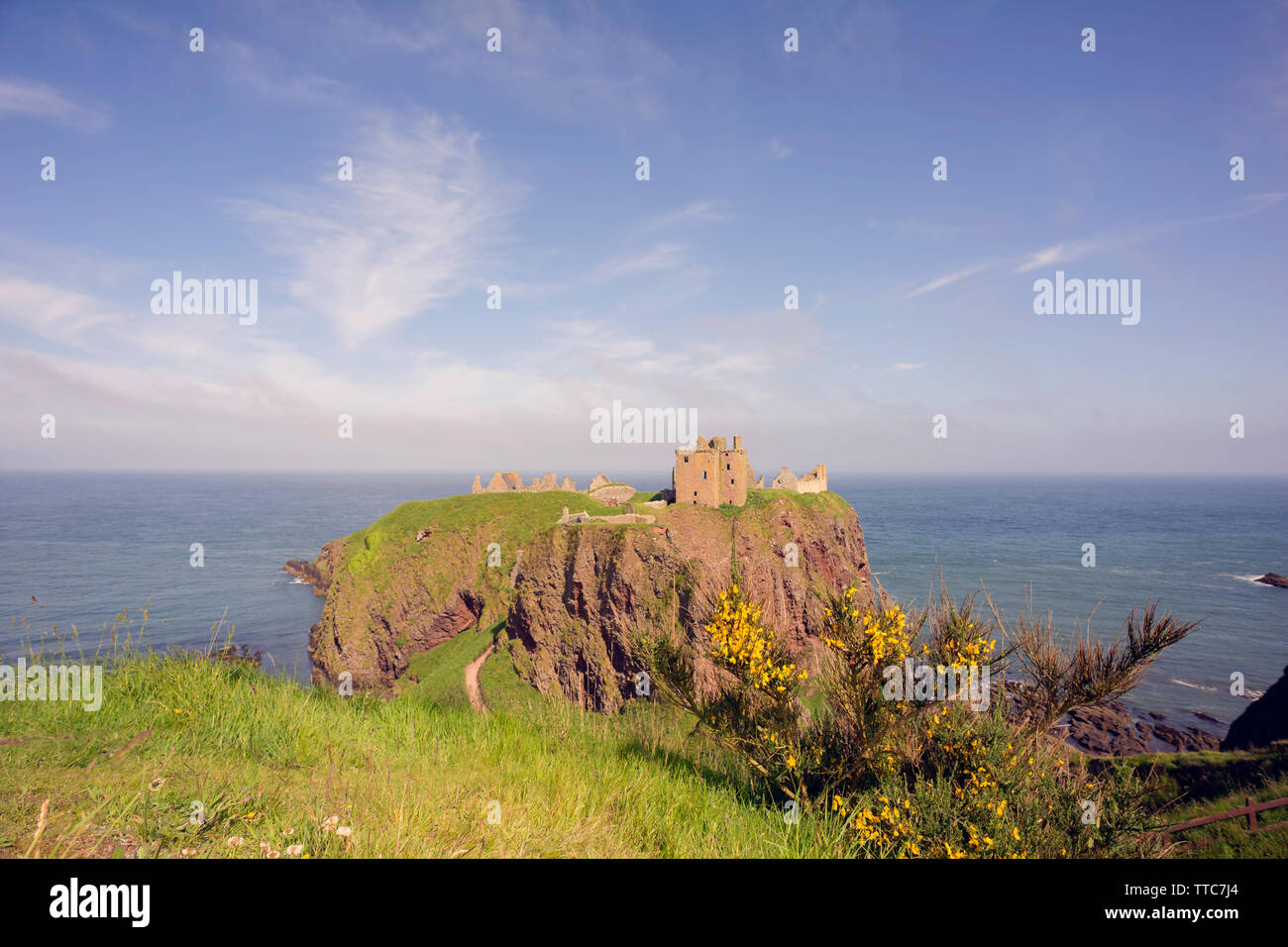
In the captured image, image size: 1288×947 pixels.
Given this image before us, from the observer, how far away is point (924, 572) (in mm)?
86438

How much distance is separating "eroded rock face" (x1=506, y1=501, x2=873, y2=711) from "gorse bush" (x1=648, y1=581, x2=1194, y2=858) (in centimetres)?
3352

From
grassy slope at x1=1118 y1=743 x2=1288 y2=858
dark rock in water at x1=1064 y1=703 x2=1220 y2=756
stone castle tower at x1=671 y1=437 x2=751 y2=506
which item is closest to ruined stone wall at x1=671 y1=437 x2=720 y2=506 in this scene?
stone castle tower at x1=671 y1=437 x2=751 y2=506

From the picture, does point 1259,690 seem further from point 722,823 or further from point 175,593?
point 175,593

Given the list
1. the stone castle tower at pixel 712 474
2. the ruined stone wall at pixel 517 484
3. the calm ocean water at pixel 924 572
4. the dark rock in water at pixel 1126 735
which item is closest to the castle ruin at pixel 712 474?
the stone castle tower at pixel 712 474

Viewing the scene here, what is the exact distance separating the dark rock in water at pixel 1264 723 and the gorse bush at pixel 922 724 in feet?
129

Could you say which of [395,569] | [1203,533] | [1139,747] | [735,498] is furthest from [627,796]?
[1203,533]

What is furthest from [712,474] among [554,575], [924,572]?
[924,572]

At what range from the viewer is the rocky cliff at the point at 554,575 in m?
44.9

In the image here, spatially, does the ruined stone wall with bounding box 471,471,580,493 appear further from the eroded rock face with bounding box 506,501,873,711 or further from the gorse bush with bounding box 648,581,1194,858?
the gorse bush with bounding box 648,581,1194,858

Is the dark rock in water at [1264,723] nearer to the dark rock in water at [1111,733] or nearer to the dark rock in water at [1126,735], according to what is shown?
the dark rock in water at [1126,735]

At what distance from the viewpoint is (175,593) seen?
79.4 metres

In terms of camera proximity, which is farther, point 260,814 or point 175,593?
point 175,593

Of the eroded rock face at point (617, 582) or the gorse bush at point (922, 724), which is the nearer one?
the gorse bush at point (922, 724)
